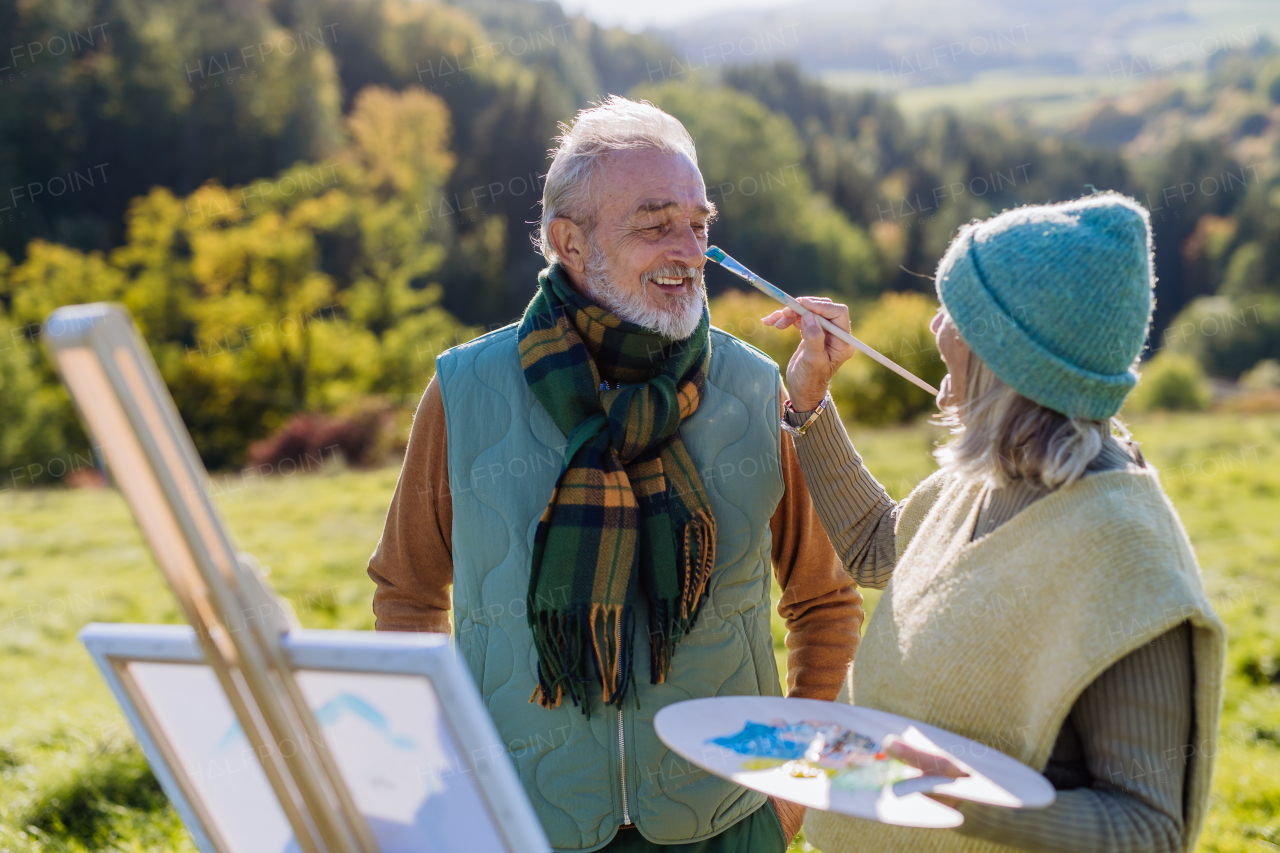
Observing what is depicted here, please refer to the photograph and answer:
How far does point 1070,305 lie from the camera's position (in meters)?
1.32

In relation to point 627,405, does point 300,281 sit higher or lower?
lower

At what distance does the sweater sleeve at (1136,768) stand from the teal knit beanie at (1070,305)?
364 millimetres

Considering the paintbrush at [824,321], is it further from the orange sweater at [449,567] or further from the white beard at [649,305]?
the orange sweater at [449,567]

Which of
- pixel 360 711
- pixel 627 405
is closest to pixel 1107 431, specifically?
pixel 627 405

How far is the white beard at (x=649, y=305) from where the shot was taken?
2.04 meters

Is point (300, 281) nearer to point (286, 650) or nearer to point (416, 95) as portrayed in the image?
point (416, 95)

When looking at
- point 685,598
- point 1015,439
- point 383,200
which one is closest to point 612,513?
point 685,598

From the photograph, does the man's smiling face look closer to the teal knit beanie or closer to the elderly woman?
the elderly woman

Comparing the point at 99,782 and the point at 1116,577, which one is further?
the point at 99,782

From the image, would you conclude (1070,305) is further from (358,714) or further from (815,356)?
(358,714)

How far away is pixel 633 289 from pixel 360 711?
1.22 metres

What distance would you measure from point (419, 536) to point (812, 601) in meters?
0.96

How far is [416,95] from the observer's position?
41.5m

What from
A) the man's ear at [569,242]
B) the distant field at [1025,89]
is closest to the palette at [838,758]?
the man's ear at [569,242]
